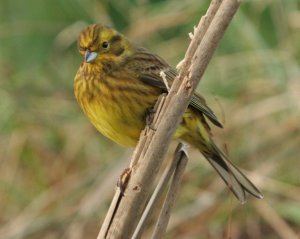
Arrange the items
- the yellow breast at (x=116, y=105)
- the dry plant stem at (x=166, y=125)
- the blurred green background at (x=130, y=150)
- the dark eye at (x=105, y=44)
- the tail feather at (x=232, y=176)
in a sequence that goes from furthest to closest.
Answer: the blurred green background at (x=130, y=150), the dark eye at (x=105, y=44), the yellow breast at (x=116, y=105), the tail feather at (x=232, y=176), the dry plant stem at (x=166, y=125)

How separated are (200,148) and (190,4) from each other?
1.34 metres

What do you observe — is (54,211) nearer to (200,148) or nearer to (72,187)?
(72,187)

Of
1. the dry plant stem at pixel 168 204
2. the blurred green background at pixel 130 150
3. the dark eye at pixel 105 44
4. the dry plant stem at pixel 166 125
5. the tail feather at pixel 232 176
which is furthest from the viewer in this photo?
the blurred green background at pixel 130 150

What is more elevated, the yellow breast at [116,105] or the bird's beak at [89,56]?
the bird's beak at [89,56]

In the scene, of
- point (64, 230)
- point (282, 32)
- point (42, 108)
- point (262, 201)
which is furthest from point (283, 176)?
point (42, 108)

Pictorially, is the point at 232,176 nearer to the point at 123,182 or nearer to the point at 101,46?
the point at 101,46

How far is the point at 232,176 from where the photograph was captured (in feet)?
9.16

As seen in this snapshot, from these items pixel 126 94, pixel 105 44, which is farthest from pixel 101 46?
pixel 126 94

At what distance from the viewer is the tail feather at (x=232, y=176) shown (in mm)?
2721

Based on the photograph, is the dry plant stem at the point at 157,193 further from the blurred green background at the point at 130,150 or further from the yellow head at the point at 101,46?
the blurred green background at the point at 130,150

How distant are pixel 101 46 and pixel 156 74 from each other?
0.19 meters

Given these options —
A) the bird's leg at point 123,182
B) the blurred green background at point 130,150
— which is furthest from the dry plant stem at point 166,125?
the blurred green background at point 130,150

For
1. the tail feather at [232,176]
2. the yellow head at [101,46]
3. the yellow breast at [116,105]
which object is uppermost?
the yellow head at [101,46]

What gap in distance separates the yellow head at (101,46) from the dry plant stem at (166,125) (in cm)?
85
